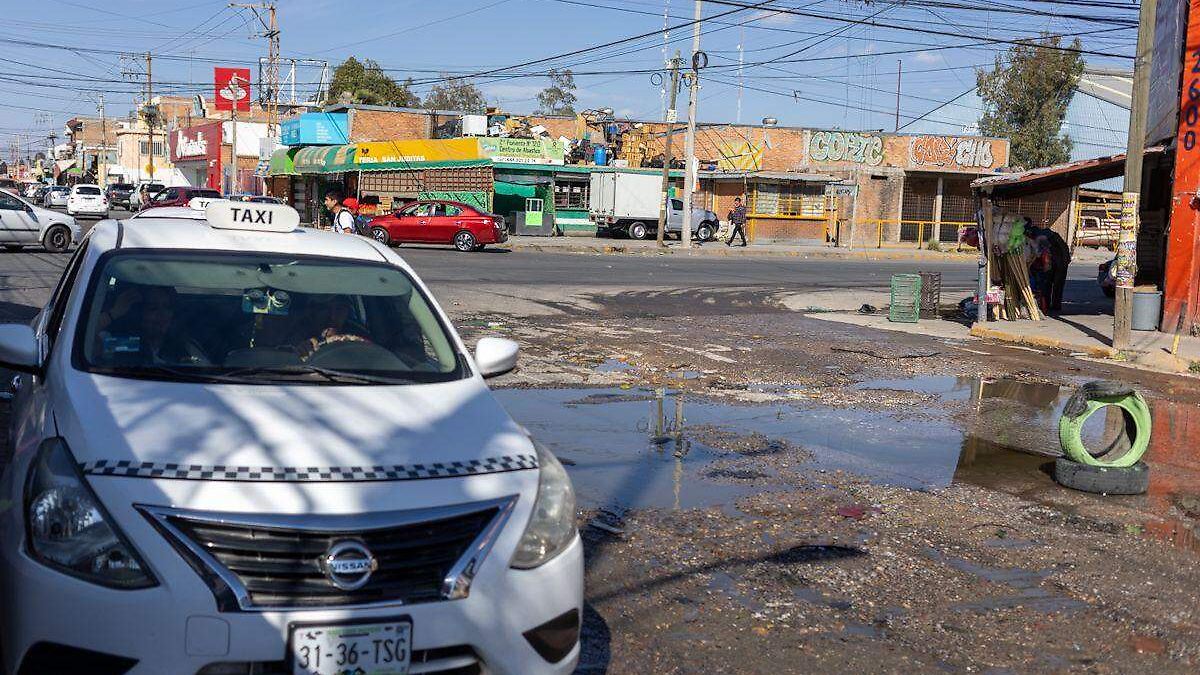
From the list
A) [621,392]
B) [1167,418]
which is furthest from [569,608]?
[1167,418]

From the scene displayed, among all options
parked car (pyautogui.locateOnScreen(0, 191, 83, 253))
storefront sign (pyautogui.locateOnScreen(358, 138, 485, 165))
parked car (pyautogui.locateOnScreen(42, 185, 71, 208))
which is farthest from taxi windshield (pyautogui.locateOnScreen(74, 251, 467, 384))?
parked car (pyautogui.locateOnScreen(42, 185, 71, 208))

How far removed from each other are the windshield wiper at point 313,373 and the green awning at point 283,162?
54986 millimetres

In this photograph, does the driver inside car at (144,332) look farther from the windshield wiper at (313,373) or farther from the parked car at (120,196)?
the parked car at (120,196)

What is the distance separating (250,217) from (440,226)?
1176 inches

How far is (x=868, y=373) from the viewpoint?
1279cm

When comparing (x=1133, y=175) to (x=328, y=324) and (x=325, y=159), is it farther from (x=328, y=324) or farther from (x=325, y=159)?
(x=325, y=159)

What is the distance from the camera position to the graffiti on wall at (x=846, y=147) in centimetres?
6031

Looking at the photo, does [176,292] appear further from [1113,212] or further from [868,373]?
[1113,212]

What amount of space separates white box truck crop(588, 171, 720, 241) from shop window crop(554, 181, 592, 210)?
1598mm

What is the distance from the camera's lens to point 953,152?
61.5 m

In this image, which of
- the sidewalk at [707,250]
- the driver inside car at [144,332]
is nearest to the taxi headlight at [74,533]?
the driver inside car at [144,332]

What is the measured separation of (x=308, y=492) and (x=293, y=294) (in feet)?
6.14

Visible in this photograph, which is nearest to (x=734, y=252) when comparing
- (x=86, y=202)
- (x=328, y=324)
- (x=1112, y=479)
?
(x=86, y=202)

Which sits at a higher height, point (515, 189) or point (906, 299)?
point (515, 189)
